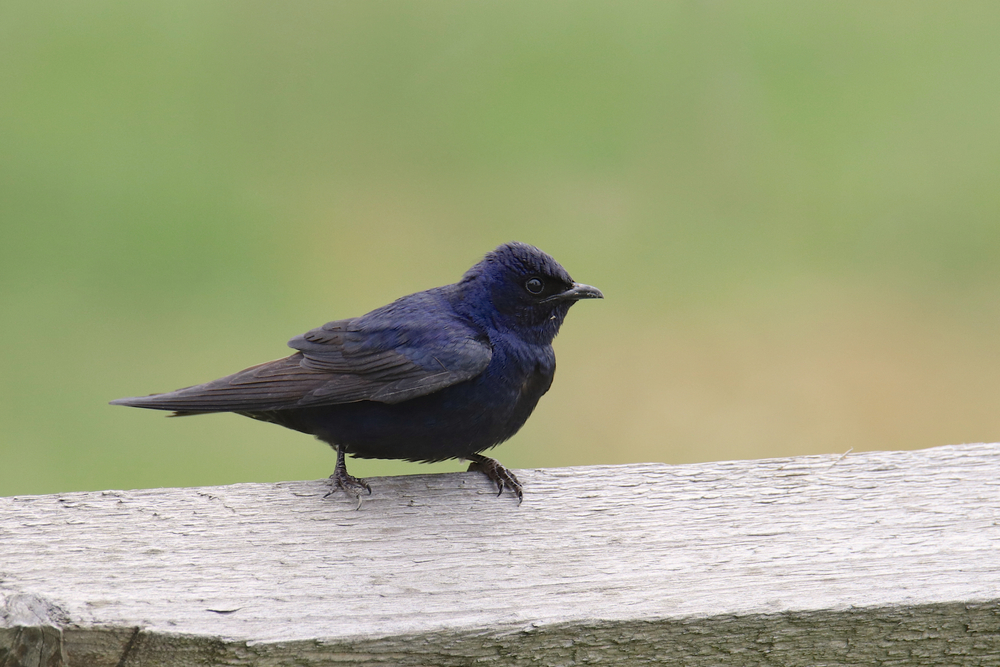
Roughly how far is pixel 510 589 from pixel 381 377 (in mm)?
940

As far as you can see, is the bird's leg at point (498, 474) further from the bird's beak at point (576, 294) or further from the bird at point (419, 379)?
the bird's beak at point (576, 294)

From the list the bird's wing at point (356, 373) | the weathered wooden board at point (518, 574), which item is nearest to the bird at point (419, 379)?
the bird's wing at point (356, 373)

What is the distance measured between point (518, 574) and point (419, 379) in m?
0.80

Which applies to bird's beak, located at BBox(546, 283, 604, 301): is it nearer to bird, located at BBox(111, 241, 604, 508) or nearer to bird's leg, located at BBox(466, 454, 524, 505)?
bird, located at BBox(111, 241, 604, 508)

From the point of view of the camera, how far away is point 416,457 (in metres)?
3.10

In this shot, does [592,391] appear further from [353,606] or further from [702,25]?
[353,606]

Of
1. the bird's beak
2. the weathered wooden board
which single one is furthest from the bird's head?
the weathered wooden board

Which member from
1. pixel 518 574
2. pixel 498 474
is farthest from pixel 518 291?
pixel 518 574

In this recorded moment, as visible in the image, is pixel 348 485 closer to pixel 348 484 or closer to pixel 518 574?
pixel 348 484

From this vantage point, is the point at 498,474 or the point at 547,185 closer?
the point at 498,474

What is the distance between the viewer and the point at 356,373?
3033mm

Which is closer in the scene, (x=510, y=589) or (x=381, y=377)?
(x=510, y=589)

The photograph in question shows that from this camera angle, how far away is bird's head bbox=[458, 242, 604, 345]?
3209 millimetres

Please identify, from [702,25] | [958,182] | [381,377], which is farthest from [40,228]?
[958,182]
